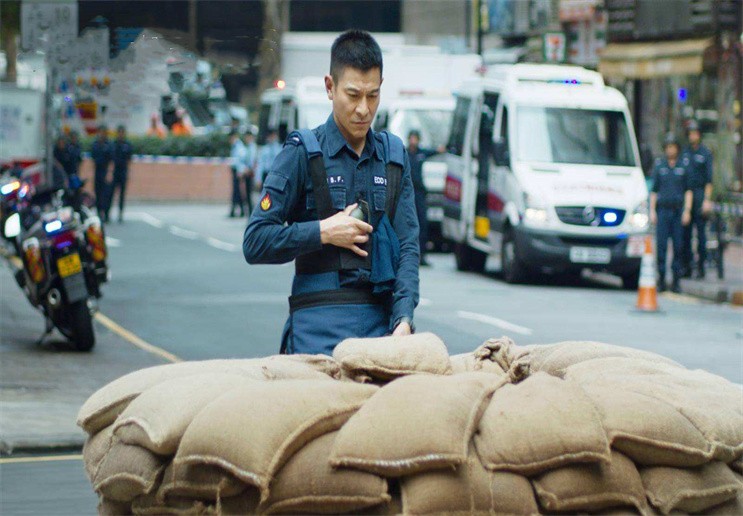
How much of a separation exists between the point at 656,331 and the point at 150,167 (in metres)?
27.9

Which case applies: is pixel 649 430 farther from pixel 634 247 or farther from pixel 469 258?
pixel 469 258

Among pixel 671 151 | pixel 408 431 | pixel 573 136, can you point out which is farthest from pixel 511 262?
Result: pixel 408 431

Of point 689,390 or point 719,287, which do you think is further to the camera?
point 719,287

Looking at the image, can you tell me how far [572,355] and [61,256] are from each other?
27.5 ft

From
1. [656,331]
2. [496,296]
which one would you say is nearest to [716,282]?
[496,296]

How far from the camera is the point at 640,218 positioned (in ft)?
64.5

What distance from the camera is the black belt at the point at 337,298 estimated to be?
15.6 feet

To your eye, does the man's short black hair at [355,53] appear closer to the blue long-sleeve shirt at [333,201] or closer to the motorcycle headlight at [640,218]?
the blue long-sleeve shirt at [333,201]

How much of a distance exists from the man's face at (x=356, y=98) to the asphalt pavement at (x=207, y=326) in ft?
10.0

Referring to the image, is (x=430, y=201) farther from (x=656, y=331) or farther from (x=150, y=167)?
(x=150, y=167)

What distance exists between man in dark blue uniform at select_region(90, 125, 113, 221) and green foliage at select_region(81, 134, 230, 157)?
920 centimetres

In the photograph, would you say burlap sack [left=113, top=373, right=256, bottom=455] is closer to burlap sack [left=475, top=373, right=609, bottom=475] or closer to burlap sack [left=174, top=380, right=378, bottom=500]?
burlap sack [left=174, top=380, right=378, bottom=500]

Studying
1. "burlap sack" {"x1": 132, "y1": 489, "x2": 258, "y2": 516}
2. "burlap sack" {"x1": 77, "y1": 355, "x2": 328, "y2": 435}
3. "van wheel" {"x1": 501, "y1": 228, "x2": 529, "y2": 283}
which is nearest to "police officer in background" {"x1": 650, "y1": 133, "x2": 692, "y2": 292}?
"van wheel" {"x1": 501, "y1": 228, "x2": 529, "y2": 283}

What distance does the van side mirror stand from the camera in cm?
2011
